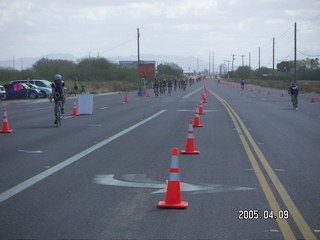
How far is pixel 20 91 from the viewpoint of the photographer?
153 ft

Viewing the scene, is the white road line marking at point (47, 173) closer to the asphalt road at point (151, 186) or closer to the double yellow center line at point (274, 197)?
the asphalt road at point (151, 186)

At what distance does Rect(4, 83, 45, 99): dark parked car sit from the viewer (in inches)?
1816

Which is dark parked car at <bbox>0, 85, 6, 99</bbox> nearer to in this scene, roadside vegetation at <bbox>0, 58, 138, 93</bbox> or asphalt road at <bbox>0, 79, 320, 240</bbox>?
asphalt road at <bbox>0, 79, 320, 240</bbox>

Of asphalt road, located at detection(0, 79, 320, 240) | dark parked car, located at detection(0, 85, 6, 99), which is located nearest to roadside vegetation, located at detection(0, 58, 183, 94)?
dark parked car, located at detection(0, 85, 6, 99)

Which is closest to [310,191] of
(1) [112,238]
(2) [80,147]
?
(1) [112,238]

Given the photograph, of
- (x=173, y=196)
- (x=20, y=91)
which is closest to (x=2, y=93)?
(x=20, y=91)

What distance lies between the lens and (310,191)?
362 inches

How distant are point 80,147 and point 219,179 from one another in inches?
220

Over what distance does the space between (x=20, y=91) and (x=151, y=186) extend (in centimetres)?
3886

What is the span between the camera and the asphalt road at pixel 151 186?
689 cm

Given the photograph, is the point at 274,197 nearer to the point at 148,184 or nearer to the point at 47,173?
the point at 148,184

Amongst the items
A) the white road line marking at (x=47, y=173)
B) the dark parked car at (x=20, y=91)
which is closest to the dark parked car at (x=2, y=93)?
the dark parked car at (x=20, y=91)

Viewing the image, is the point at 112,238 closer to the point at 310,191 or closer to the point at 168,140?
the point at 310,191

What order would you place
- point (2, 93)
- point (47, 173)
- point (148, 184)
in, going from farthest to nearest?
point (2, 93) → point (47, 173) → point (148, 184)
